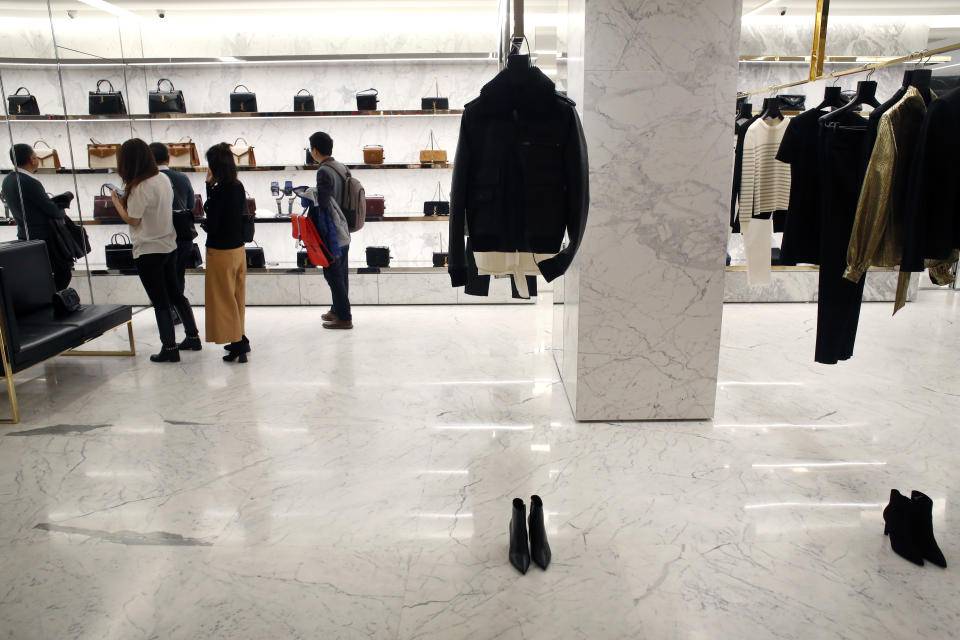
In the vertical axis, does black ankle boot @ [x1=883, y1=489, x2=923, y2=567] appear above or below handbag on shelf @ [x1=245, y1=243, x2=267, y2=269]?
below

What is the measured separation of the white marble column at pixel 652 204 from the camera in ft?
A: 10.3

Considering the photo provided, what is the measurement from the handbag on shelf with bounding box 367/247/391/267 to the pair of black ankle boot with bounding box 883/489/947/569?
17.2 feet

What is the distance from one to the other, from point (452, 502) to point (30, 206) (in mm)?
3933

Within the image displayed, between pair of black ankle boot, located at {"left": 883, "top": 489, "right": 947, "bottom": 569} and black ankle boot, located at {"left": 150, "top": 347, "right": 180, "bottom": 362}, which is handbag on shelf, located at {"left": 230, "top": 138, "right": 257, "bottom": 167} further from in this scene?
pair of black ankle boot, located at {"left": 883, "top": 489, "right": 947, "bottom": 569}

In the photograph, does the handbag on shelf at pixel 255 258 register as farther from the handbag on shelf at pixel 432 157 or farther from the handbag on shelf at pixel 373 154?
the handbag on shelf at pixel 432 157

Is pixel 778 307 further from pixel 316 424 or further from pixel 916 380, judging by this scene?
pixel 316 424

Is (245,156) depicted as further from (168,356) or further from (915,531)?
(915,531)

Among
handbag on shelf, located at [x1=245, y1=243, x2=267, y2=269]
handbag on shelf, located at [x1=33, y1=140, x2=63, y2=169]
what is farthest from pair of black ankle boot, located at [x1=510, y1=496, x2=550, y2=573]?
handbag on shelf, located at [x1=33, y1=140, x2=63, y2=169]

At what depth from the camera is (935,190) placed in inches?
91.0

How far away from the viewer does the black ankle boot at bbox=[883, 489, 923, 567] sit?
229 cm

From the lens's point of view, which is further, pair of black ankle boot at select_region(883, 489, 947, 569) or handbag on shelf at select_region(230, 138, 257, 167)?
handbag on shelf at select_region(230, 138, 257, 167)

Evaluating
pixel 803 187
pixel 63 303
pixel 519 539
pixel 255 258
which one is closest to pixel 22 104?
pixel 255 258

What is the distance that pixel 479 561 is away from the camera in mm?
2316

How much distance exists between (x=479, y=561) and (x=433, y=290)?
4.65 meters
